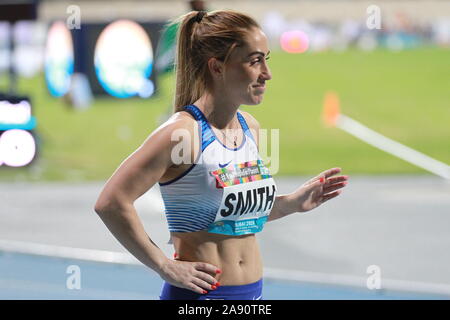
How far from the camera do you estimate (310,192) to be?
3.72 m

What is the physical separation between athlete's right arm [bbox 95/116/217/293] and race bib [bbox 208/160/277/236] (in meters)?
0.20

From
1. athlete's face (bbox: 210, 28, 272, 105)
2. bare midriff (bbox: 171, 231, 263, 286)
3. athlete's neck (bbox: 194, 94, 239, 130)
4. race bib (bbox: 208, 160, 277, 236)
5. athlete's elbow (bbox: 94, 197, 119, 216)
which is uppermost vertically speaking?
athlete's face (bbox: 210, 28, 272, 105)

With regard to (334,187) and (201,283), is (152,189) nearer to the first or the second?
(334,187)

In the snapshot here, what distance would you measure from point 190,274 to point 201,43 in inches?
34.1

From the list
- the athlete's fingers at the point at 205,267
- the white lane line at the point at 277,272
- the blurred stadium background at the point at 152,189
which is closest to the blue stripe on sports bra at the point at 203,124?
the blurred stadium background at the point at 152,189

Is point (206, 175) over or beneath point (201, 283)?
over

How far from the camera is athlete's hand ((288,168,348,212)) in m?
3.70

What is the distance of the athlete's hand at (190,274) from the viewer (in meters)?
3.27

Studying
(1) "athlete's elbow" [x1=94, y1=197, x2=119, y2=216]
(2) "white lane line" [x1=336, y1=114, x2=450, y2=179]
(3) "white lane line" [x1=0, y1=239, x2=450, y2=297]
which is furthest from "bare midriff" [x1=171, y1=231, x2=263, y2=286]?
(2) "white lane line" [x1=336, y1=114, x2=450, y2=179]

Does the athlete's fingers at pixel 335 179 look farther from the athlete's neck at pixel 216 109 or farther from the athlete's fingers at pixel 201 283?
the athlete's fingers at pixel 201 283

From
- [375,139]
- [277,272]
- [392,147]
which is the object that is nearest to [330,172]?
[277,272]

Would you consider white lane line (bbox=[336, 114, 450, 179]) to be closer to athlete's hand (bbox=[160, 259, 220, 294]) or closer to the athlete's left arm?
the athlete's left arm

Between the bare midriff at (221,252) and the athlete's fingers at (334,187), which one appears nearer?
the bare midriff at (221,252)

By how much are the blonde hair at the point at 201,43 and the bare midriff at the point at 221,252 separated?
0.51m
